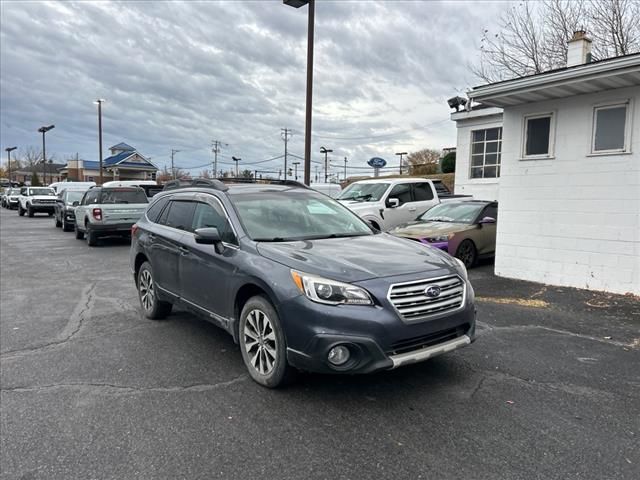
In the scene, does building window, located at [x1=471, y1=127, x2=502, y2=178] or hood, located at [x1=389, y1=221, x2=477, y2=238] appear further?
building window, located at [x1=471, y1=127, x2=502, y2=178]

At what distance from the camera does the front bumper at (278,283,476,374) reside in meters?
3.34

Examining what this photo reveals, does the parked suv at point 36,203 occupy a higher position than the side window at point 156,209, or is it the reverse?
the side window at point 156,209

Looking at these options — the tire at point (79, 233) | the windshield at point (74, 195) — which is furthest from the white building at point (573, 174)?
the windshield at point (74, 195)

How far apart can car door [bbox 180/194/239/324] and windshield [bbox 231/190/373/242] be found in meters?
0.23

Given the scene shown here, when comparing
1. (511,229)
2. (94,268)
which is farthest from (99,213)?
(511,229)

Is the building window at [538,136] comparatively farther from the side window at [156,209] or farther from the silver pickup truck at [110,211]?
the silver pickup truck at [110,211]

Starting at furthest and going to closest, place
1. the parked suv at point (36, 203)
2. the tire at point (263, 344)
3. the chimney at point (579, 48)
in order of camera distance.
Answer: the parked suv at point (36, 203) < the chimney at point (579, 48) < the tire at point (263, 344)

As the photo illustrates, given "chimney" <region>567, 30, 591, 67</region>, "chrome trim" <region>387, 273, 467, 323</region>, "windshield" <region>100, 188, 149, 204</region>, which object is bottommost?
"chrome trim" <region>387, 273, 467, 323</region>

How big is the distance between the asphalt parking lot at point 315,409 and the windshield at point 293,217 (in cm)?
132

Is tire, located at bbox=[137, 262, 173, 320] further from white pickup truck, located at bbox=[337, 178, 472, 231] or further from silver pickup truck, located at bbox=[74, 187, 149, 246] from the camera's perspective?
silver pickup truck, located at bbox=[74, 187, 149, 246]

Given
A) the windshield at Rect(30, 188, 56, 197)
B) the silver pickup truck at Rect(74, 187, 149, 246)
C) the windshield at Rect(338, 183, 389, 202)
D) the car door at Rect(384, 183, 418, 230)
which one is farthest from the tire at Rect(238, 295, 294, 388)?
the windshield at Rect(30, 188, 56, 197)

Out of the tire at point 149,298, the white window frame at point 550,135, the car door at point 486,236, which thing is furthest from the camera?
the car door at point 486,236

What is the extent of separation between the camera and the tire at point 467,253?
9445 millimetres

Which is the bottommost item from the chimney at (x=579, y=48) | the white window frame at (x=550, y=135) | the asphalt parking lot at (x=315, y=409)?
the asphalt parking lot at (x=315, y=409)
